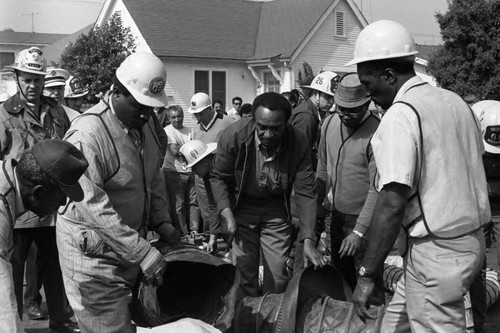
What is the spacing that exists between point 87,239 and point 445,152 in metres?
2.02

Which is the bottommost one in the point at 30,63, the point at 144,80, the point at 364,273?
the point at 364,273

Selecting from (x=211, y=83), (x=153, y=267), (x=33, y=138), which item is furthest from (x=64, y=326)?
(x=211, y=83)

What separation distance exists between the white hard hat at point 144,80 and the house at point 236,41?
74.1 feet

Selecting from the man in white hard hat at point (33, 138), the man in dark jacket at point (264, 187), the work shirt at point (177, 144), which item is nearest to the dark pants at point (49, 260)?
the man in white hard hat at point (33, 138)

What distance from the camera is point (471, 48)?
2245 cm

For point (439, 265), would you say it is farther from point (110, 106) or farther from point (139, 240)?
point (110, 106)

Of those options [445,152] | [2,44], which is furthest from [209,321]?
[2,44]

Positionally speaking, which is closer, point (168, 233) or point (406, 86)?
point (406, 86)

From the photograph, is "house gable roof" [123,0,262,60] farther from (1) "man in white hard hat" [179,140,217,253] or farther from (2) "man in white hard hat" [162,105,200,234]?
(1) "man in white hard hat" [179,140,217,253]

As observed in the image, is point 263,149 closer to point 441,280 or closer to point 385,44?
point 385,44

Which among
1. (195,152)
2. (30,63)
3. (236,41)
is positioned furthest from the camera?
(236,41)

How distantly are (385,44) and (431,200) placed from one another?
860mm

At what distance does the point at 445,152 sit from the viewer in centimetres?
346

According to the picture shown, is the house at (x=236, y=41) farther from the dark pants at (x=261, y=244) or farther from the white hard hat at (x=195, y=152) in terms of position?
the dark pants at (x=261, y=244)
